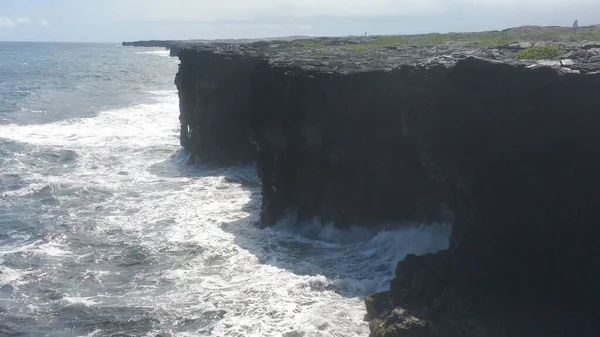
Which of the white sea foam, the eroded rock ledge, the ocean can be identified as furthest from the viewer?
the white sea foam

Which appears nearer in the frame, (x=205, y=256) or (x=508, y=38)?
(x=205, y=256)

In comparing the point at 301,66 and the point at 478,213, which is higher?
the point at 301,66

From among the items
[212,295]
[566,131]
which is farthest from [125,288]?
[566,131]

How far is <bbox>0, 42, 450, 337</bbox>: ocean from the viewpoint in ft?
73.4

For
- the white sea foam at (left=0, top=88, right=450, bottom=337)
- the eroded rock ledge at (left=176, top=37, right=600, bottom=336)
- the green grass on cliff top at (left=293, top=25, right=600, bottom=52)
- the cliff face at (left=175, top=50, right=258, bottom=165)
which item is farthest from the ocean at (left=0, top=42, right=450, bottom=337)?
the green grass on cliff top at (left=293, top=25, right=600, bottom=52)

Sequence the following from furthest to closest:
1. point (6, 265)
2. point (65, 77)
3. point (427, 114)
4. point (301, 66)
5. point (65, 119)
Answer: point (65, 77), point (65, 119), point (301, 66), point (6, 265), point (427, 114)

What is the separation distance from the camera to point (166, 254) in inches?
1129

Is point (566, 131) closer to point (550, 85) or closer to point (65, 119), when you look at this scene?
point (550, 85)

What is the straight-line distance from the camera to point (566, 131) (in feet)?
61.8

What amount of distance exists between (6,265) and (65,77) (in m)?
90.8

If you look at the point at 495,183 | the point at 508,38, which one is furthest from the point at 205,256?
the point at 508,38

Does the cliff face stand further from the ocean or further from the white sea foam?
the white sea foam

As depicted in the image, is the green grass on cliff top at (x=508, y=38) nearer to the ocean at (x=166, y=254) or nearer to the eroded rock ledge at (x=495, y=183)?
the eroded rock ledge at (x=495, y=183)

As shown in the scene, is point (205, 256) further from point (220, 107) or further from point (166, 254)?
point (220, 107)
